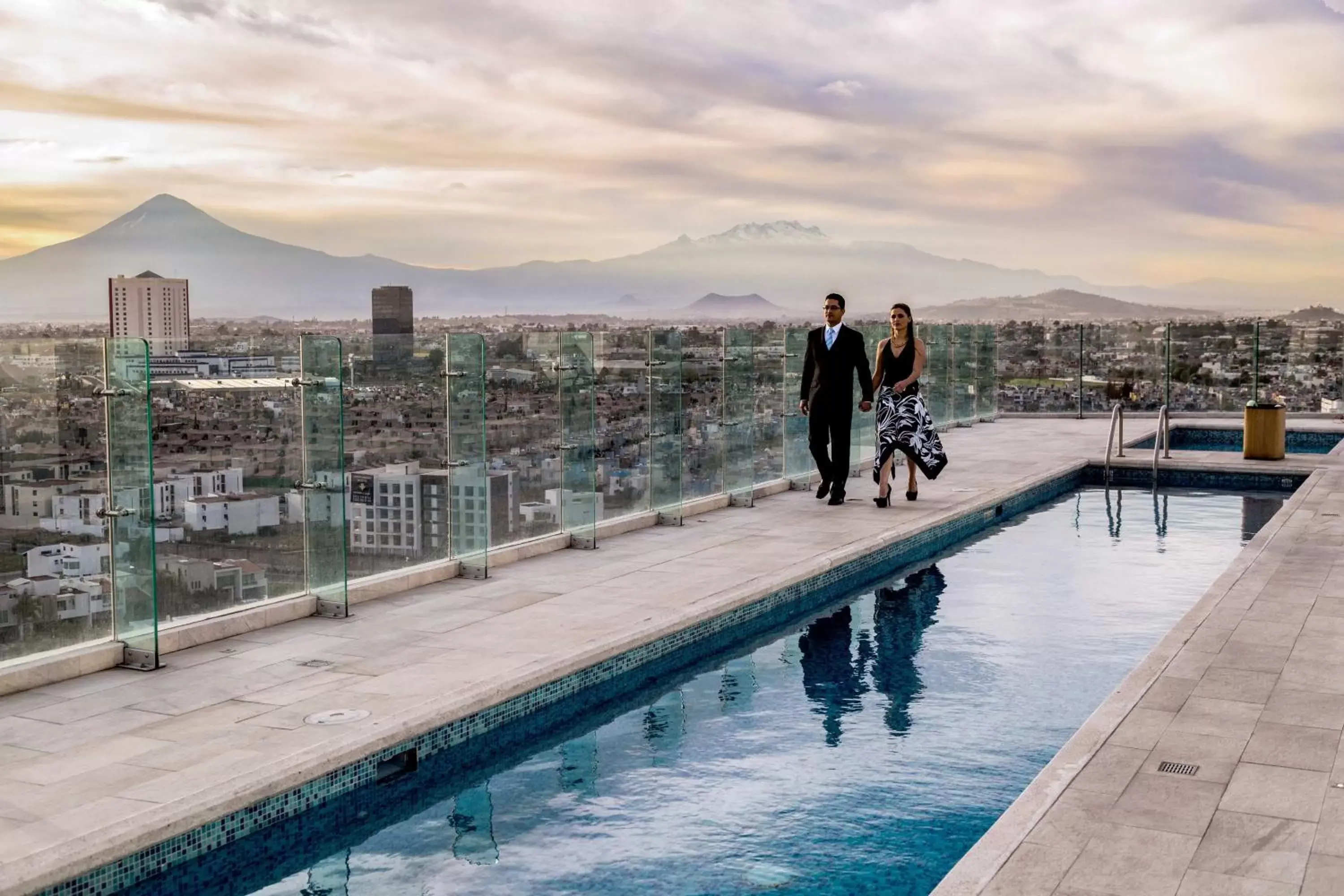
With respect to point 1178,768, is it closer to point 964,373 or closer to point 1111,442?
point 1111,442

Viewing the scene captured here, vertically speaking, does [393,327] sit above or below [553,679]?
above

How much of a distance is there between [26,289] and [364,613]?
3171 cm

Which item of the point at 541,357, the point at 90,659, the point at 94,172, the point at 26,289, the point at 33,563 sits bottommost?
the point at 90,659

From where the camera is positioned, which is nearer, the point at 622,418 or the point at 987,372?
the point at 622,418

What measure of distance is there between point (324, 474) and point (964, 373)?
12.8m

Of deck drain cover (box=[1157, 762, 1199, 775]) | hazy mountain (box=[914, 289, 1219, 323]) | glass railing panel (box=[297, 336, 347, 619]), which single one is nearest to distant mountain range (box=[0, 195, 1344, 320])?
hazy mountain (box=[914, 289, 1219, 323])

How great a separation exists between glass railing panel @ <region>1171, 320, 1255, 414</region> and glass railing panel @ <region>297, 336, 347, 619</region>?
52.4ft

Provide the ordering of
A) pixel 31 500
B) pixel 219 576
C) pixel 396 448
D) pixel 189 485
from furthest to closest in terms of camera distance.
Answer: pixel 396 448 < pixel 219 576 < pixel 189 485 < pixel 31 500

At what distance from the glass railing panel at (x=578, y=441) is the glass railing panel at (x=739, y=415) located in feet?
6.18

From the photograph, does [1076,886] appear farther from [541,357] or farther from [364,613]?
[541,357]

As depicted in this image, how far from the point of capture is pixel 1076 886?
3.34 meters

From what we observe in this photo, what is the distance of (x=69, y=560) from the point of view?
17.0 feet

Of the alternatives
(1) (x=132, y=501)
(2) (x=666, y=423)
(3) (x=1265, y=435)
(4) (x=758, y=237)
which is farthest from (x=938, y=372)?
(4) (x=758, y=237)

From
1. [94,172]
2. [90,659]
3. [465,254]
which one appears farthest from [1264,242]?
[94,172]
